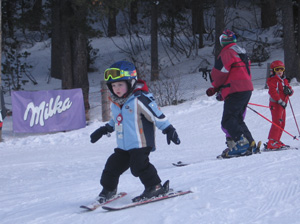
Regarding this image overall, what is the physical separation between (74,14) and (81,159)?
700 centimetres

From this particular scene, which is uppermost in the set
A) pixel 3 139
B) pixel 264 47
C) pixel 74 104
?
pixel 264 47

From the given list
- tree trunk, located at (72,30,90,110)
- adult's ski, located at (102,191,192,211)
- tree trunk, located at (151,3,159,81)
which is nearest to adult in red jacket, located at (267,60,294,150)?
adult's ski, located at (102,191,192,211)

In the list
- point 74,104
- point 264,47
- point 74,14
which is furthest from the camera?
point 264,47

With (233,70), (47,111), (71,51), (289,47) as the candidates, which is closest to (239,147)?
(233,70)

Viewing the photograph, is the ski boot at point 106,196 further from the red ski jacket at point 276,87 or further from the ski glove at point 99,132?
the red ski jacket at point 276,87

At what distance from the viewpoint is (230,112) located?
605cm

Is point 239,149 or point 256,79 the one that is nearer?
point 239,149

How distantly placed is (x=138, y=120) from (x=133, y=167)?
0.43 metres

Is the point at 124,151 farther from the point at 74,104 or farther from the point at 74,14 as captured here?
the point at 74,14

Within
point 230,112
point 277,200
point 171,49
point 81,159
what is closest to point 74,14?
point 81,159

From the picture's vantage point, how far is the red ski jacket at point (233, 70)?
19.7ft

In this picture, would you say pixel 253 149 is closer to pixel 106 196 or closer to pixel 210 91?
pixel 210 91

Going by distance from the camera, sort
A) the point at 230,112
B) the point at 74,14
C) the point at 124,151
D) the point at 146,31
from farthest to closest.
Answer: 1. the point at 146,31
2. the point at 74,14
3. the point at 230,112
4. the point at 124,151

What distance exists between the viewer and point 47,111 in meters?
10.8
